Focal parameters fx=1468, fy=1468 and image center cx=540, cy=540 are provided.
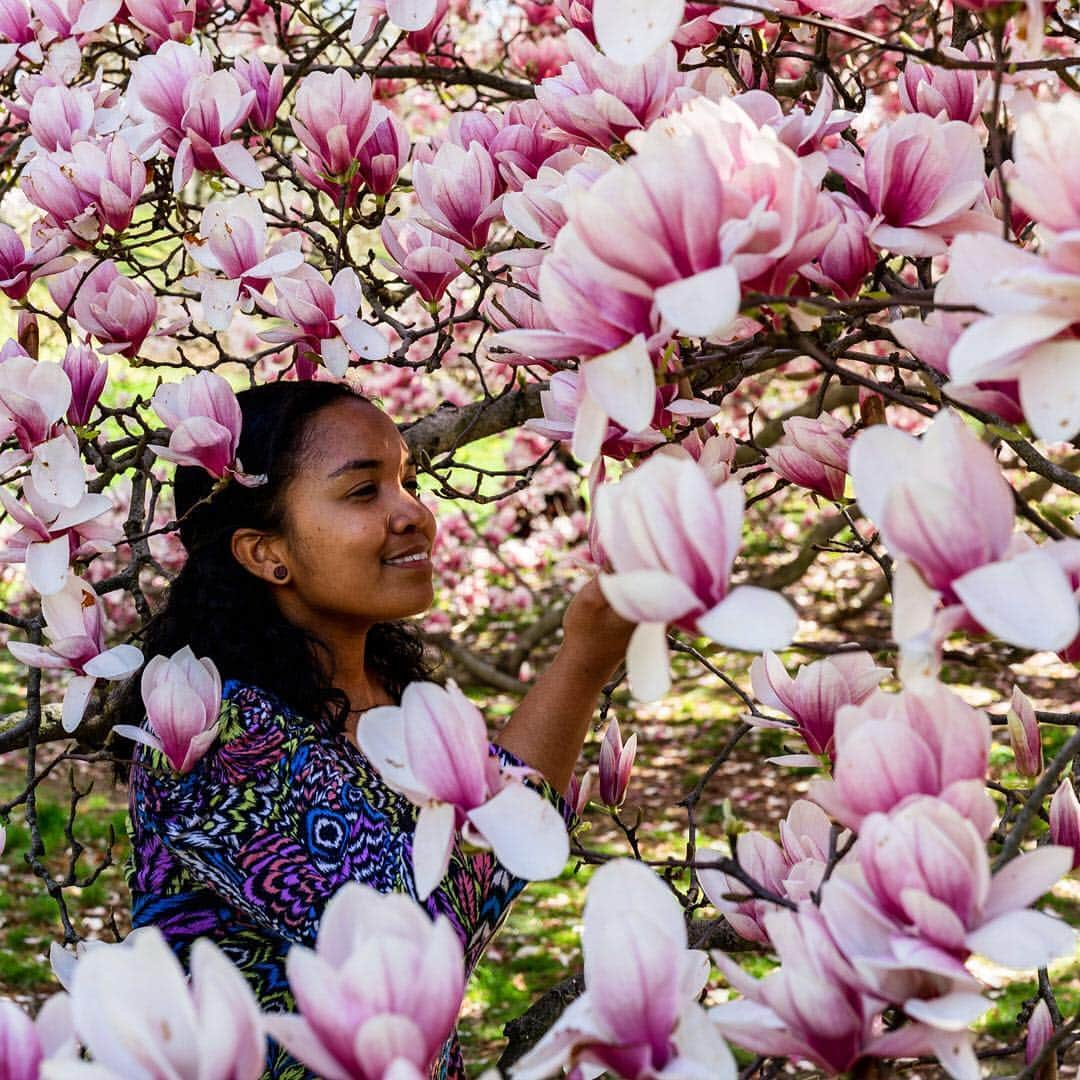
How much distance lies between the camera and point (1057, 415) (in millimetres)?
836

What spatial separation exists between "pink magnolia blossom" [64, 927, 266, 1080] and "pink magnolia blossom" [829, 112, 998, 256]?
760 millimetres

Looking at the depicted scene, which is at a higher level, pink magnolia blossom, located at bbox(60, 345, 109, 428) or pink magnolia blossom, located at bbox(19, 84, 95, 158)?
pink magnolia blossom, located at bbox(19, 84, 95, 158)

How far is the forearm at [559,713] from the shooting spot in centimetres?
153

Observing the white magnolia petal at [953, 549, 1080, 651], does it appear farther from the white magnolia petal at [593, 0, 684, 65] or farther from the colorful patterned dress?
the colorful patterned dress

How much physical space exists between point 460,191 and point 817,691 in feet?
2.30

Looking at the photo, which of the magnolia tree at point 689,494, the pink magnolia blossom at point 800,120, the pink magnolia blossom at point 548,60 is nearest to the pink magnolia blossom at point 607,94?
the magnolia tree at point 689,494

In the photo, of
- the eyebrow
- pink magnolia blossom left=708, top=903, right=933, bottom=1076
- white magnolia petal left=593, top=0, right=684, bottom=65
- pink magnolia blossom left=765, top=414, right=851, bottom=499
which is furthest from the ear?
pink magnolia blossom left=708, top=903, right=933, bottom=1076

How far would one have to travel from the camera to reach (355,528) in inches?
75.0

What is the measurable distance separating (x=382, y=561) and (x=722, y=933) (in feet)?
2.16

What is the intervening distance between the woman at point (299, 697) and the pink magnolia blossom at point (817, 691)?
191 mm

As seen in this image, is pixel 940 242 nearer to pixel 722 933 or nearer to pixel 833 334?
pixel 833 334

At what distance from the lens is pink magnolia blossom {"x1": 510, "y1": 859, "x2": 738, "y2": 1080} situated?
82 cm

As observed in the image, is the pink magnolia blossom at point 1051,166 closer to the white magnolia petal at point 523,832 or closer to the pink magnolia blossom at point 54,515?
the white magnolia petal at point 523,832

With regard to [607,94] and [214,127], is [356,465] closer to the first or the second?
[214,127]
